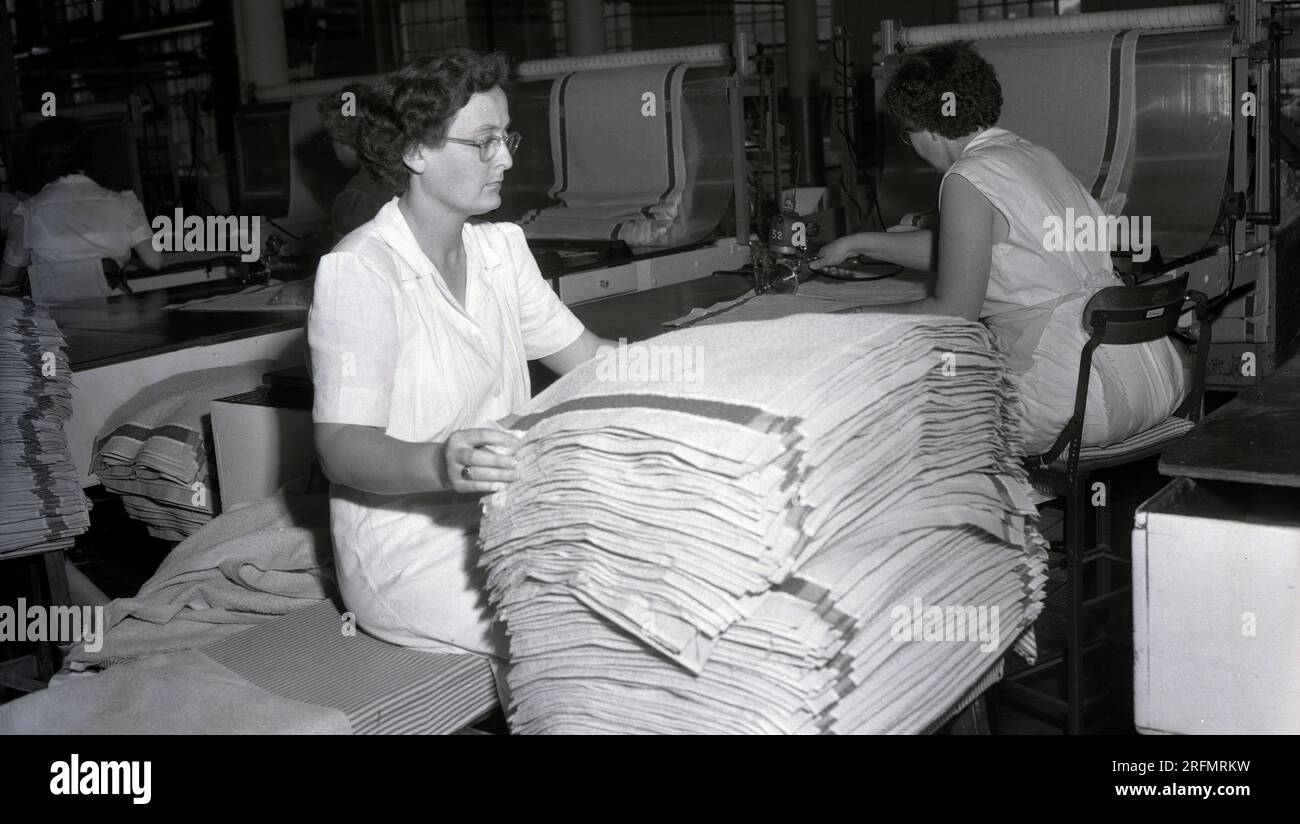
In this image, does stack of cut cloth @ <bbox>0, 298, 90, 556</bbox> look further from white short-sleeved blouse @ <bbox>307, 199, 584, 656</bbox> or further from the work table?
the work table

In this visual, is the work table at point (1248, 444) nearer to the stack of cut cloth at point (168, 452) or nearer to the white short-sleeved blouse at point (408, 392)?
the white short-sleeved blouse at point (408, 392)

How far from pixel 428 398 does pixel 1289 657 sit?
42.9 inches

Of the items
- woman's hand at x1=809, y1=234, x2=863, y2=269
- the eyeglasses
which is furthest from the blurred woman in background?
the eyeglasses

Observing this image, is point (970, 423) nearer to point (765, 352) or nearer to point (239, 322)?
point (765, 352)

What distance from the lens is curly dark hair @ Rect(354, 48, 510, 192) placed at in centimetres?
167

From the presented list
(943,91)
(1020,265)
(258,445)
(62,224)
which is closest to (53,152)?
(62,224)

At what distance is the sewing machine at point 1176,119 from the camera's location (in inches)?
145

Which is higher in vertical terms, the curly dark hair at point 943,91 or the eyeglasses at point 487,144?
the curly dark hair at point 943,91

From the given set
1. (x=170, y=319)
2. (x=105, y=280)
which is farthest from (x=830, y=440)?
(x=105, y=280)

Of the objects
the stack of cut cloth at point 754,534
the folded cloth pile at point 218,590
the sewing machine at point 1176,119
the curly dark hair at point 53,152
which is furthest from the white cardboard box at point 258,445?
the sewing machine at point 1176,119

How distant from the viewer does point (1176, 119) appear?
3799 millimetres

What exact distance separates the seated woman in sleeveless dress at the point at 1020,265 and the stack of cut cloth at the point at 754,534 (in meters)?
1.14

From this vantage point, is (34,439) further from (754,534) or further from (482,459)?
(754,534)

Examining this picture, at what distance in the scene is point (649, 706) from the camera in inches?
47.3
